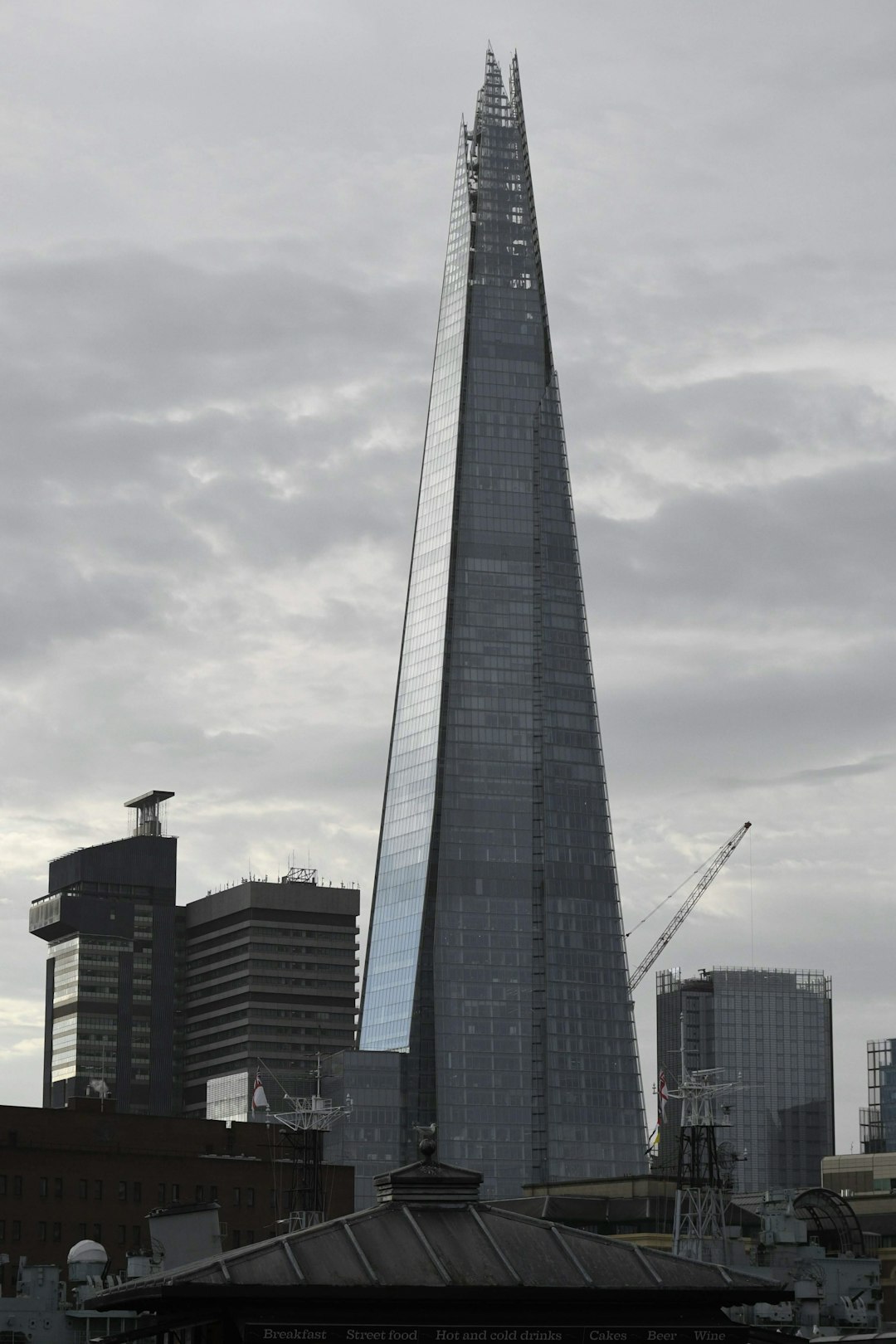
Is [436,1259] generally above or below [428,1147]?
below

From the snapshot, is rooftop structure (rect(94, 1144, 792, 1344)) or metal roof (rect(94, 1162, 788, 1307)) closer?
rooftop structure (rect(94, 1144, 792, 1344))

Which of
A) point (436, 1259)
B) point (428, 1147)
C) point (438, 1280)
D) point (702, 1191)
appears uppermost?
point (428, 1147)

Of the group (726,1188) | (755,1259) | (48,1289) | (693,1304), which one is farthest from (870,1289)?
(693,1304)

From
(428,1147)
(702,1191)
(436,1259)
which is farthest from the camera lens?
(702,1191)

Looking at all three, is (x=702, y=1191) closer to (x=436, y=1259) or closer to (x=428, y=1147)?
(x=428, y=1147)

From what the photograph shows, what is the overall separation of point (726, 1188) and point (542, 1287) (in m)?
97.8

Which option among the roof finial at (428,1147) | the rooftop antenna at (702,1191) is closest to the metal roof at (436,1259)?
the roof finial at (428,1147)

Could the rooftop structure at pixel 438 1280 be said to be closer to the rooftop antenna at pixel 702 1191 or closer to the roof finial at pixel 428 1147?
A: the roof finial at pixel 428 1147

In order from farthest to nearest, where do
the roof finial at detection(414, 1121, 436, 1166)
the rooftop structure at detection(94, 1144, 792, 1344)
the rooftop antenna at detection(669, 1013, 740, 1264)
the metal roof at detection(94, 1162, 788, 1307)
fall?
the rooftop antenna at detection(669, 1013, 740, 1264) → the roof finial at detection(414, 1121, 436, 1166) → the metal roof at detection(94, 1162, 788, 1307) → the rooftop structure at detection(94, 1144, 792, 1344)

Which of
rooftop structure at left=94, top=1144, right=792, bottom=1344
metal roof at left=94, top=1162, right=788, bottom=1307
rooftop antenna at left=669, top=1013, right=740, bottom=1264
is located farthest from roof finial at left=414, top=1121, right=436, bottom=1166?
rooftop antenna at left=669, top=1013, right=740, bottom=1264

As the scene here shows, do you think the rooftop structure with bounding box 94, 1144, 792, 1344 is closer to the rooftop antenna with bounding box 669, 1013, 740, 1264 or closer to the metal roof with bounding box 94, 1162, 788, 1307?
the metal roof with bounding box 94, 1162, 788, 1307

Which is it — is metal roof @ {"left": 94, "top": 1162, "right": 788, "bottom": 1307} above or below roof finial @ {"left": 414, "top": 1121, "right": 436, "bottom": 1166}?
below

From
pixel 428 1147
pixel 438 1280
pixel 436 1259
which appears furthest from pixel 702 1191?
pixel 438 1280

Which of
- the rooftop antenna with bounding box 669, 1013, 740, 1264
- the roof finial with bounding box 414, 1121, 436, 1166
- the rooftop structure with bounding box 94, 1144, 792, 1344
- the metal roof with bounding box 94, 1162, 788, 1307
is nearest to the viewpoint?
the rooftop structure with bounding box 94, 1144, 792, 1344
